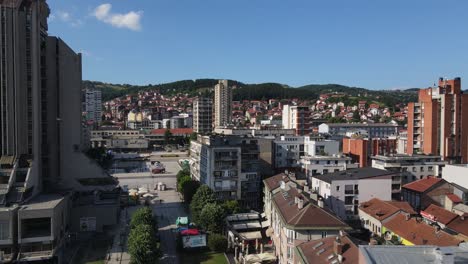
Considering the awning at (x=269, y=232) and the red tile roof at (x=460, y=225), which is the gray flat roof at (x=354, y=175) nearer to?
the awning at (x=269, y=232)

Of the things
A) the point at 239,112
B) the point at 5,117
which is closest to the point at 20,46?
the point at 5,117

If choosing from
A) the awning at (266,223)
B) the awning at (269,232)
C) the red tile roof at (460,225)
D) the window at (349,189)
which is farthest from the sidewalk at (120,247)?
the red tile roof at (460,225)

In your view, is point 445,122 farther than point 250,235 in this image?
Yes

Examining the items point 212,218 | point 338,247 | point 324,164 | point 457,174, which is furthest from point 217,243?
point 457,174

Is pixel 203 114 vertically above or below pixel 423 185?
above

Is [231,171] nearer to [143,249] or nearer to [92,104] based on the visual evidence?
[143,249]

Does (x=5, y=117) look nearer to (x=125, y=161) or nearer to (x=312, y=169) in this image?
(x=312, y=169)

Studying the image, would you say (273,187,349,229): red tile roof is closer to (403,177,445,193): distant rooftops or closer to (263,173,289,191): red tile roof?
(263,173,289,191): red tile roof
